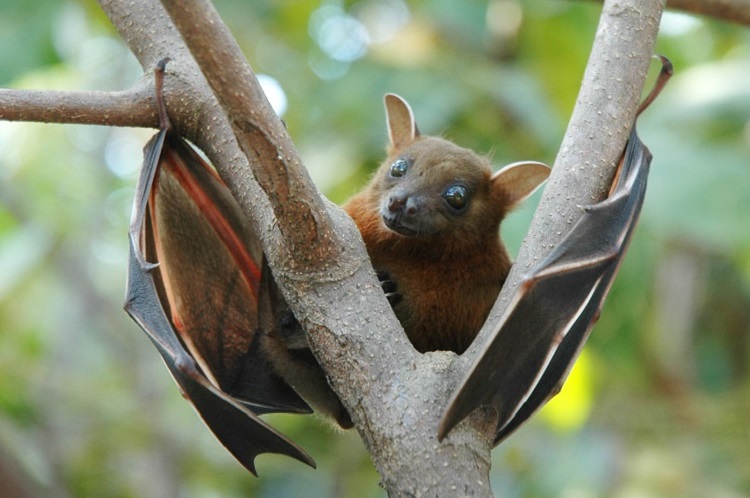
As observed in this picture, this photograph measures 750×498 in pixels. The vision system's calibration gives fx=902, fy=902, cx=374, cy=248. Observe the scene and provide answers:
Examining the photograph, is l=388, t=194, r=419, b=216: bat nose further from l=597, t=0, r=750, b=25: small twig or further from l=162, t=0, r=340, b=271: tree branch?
l=597, t=0, r=750, b=25: small twig

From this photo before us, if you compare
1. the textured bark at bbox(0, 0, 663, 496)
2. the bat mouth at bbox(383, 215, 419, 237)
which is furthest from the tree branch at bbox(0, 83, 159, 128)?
the bat mouth at bbox(383, 215, 419, 237)

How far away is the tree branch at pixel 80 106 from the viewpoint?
2.58 metres

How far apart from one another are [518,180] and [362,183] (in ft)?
6.58

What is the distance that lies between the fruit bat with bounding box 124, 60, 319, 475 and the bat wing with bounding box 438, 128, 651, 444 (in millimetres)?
786

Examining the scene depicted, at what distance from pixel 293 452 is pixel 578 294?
1083 millimetres

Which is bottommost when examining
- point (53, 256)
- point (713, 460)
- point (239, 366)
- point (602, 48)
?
point (713, 460)

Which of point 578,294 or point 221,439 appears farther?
point 221,439

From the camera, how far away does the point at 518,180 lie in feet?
12.7

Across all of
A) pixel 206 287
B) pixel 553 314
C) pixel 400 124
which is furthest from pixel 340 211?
pixel 400 124

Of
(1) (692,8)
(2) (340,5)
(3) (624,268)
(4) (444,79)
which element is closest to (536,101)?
(4) (444,79)

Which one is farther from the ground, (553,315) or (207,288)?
(553,315)

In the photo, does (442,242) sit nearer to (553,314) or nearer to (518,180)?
(518,180)

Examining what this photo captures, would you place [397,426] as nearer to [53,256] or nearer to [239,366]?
[239,366]

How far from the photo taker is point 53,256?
8.09 meters
